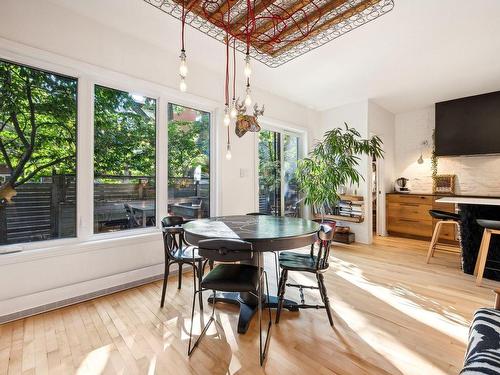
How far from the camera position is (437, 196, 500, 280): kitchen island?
2.94 metres

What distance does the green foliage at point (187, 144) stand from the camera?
329 centimetres

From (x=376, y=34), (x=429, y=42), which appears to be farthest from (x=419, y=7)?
(x=429, y=42)

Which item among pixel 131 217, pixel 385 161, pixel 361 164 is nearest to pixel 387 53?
pixel 361 164

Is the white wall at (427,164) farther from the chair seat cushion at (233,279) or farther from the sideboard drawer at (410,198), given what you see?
the chair seat cushion at (233,279)

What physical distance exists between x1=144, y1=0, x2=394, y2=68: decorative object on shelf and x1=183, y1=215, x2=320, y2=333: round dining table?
1.37 m

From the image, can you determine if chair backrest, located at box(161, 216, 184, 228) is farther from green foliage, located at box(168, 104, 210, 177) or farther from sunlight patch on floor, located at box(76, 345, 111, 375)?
sunlight patch on floor, located at box(76, 345, 111, 375)

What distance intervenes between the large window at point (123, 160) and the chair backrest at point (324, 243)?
2.11 metres

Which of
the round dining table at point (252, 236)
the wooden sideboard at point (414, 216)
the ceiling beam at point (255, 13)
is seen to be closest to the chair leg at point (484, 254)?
the wooden sideboard at point (414, 216)

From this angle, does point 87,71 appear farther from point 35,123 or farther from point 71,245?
point 71,245

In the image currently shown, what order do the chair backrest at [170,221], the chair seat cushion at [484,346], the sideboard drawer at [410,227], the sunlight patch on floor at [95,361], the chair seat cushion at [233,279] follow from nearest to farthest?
the chair seat cushion at [484,346] < the sunlight patch on floor at [95,361] < the chair seat cushion at [233,279] < the chair backrest at [170,221] < the sideboard drawer at [410,227]

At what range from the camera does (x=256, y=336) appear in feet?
6.19

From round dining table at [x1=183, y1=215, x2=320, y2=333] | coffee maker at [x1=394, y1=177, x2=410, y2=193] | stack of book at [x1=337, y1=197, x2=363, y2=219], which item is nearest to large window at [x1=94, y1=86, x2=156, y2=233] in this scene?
→ round dining table at [x1=183, y1=215, x2=320, y2=333]

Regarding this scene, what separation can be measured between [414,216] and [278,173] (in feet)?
9.60

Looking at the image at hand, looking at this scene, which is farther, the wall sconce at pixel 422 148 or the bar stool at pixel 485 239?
the wall sconce at pixel 422 148
